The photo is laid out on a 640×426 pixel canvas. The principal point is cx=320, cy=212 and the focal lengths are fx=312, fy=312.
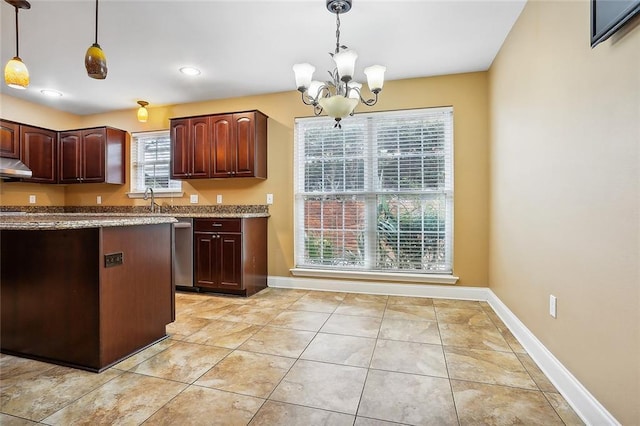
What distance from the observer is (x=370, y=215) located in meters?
3.72

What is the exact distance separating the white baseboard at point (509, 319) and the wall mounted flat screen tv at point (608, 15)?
156cm

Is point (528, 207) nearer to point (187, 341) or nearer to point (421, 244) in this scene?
point (421, 244)

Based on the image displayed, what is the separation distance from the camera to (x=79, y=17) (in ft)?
8.04

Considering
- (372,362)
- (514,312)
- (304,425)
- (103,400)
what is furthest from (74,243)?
(514,312)

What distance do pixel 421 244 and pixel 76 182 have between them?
4.90 meters

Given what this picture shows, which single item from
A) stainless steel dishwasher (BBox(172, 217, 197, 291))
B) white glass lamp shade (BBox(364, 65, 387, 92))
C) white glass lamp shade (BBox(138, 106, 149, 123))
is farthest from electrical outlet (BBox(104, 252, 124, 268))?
white glass lamp shade (BBox(138, 106, 149, 123))

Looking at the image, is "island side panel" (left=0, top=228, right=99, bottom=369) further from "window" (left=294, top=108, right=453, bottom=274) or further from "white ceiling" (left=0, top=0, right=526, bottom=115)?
"window" (left=294, top=108, right=453, bottom=274)

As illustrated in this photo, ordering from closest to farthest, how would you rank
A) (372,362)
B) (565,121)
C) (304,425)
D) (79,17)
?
1. (304,425)
2. (565,121)
3. (372,362)
4. (79,17)

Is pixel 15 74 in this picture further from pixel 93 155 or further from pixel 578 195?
pixel 578 195

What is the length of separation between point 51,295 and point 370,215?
2.93 m

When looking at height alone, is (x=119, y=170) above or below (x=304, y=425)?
above

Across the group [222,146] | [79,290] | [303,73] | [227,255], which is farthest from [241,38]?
[79,290]

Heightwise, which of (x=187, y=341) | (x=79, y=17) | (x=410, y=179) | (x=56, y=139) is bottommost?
(x=187, y=341)

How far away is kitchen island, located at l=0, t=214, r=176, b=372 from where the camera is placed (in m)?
1.89
